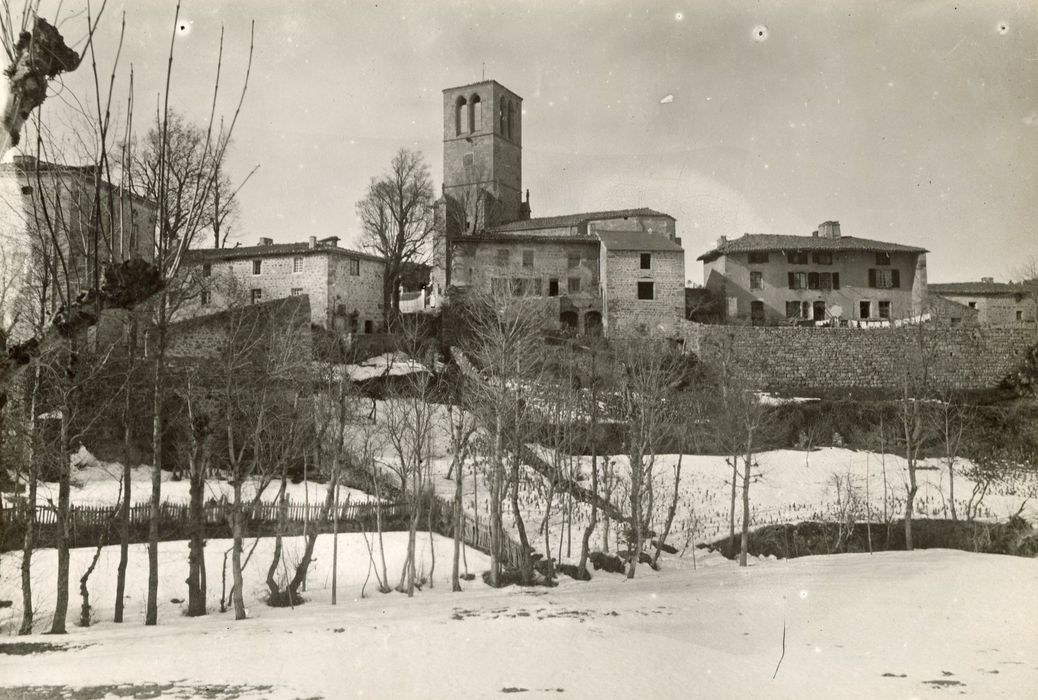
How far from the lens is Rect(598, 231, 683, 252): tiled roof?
39.6m

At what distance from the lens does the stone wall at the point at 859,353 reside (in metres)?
34.4

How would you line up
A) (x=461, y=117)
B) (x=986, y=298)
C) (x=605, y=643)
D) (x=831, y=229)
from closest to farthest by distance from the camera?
(x=605, y=643)
(x=831, y=229)
(x=986, y=298)
(x=461, y=117)

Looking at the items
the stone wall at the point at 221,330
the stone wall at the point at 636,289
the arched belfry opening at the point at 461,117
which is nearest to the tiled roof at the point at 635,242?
the stone wall at the point at 636,289

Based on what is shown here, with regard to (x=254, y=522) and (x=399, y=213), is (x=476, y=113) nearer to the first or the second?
(x=399, y=213)

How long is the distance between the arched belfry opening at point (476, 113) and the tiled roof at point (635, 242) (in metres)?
20.4

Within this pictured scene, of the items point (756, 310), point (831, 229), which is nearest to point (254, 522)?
point (756, 310)

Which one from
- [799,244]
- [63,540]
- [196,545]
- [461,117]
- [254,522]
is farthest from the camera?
[461,117]

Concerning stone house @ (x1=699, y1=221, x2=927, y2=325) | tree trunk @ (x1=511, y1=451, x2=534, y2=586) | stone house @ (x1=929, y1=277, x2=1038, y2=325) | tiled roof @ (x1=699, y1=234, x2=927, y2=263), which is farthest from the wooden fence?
stone house @ (x1=929, y1=277, x2=1038, y2=325)

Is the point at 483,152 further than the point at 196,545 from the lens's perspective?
Yes

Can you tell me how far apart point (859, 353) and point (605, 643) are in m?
28.3

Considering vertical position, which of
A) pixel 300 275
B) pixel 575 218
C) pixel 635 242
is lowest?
pixel 300 275

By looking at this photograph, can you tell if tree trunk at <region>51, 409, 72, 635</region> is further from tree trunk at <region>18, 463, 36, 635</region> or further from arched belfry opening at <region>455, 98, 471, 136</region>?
arched belfry opening at <region>455, 98, 471, 136</region>

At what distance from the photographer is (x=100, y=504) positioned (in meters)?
22.2

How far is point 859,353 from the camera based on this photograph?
35094 millimetres
